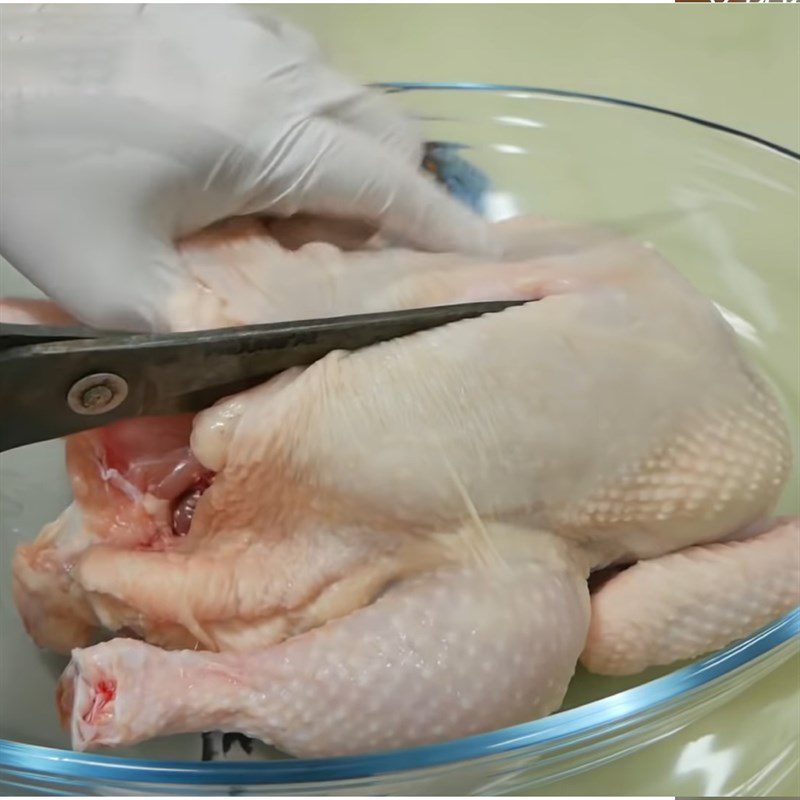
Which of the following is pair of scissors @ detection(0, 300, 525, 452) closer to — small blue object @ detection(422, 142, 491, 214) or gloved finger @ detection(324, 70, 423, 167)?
gloved finger @ detection(324, 70, 423, 167)

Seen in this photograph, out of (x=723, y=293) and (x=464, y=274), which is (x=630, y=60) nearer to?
(x=723, y=293)

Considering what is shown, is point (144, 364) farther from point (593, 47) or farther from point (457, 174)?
point (593, 47)

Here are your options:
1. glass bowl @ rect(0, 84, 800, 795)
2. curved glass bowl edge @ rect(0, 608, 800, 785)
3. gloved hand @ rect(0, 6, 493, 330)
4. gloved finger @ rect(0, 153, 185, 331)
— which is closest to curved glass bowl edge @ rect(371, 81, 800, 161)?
glass bowl @ rect(0, 84, 800, 795)

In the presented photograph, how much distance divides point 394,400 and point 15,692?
1.37 ft

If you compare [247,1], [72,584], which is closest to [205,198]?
[72,584]

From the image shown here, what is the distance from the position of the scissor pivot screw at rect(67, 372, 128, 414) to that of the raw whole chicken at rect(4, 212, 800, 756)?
62 millimetres

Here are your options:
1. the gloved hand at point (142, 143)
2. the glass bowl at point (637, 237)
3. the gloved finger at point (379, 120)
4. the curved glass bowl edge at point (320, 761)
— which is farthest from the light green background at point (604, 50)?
the curved glass bowl edge at point (320, 761)

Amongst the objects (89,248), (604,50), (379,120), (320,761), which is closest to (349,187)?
(379,120)

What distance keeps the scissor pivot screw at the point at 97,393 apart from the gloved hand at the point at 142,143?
0.07 metres

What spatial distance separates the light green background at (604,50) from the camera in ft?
3.94

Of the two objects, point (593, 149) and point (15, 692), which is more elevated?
point (593, 149)

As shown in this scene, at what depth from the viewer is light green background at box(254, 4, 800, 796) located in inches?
47.3

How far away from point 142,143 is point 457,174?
Answer: 0.59m

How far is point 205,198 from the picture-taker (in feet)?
2.16
